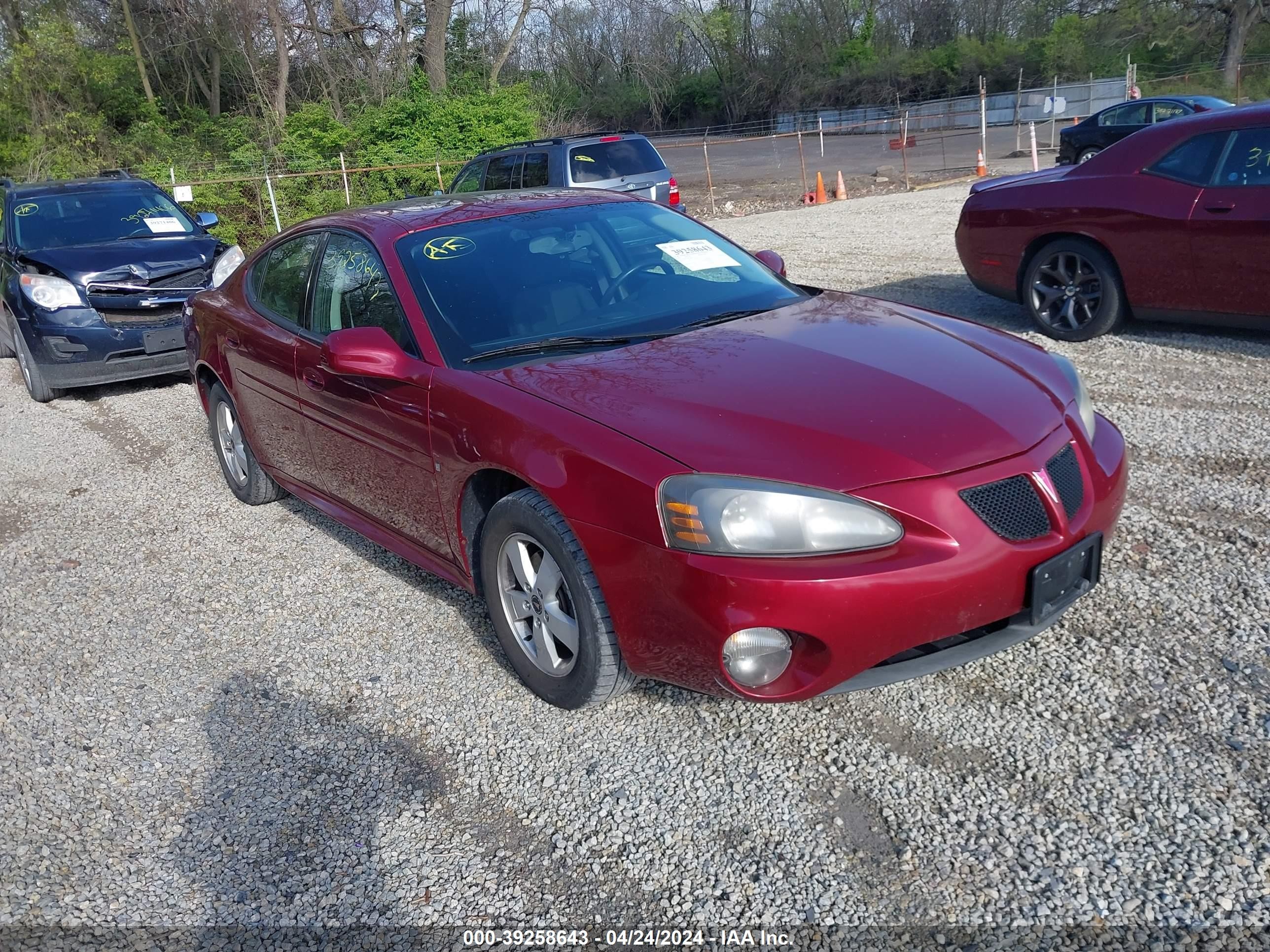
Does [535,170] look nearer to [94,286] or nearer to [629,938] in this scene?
[94,286]

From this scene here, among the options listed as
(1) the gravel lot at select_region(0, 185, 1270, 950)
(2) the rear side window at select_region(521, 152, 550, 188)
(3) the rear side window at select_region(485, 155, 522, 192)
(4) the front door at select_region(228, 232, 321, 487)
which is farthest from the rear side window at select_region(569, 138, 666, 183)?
(1) the gravel lot at select_region(0, 185, 1270, 950)

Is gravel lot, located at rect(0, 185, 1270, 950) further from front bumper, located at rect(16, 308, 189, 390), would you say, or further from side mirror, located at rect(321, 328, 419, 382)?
front bumper, located at rect(16, 308, 189, 390)

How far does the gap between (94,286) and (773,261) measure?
6480 mm

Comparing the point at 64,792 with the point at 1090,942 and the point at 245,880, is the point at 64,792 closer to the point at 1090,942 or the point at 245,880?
the point at 245,880

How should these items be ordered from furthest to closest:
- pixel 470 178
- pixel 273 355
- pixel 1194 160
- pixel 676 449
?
pixel 470 178 → pixel 1194 160 → pixel 273 355 → pixel 676 449

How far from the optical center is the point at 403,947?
8.54 feet

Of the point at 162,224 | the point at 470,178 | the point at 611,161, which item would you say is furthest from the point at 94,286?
the point at 470,178

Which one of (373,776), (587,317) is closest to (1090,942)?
(373,776)

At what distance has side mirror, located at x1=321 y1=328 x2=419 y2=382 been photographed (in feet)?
12.3

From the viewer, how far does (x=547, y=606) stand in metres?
3.41

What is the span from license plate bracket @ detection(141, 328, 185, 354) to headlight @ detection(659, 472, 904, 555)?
7305 mm

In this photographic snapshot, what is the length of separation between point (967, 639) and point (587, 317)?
69.4 inches

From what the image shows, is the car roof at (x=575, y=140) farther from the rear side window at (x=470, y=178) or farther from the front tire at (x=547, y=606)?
the front tire at (x=547, y=606)

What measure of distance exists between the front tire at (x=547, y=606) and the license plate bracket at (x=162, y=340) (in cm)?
637
